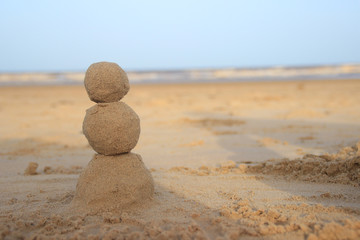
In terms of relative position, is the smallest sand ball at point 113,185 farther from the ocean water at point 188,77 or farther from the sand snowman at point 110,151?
the ocean water at point 188,77

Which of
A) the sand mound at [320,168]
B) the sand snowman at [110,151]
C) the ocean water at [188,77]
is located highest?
the sand snowman at [110,151]

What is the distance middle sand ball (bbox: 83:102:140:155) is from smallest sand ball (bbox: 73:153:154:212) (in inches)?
5.4

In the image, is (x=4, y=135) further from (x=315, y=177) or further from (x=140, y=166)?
(x=315, y=177)

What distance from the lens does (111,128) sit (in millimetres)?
3740

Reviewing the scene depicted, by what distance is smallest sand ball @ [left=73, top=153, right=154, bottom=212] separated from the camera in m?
3.73

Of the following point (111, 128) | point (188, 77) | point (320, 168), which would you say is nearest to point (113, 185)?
point (111, 128)

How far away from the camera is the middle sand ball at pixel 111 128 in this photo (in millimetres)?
3744

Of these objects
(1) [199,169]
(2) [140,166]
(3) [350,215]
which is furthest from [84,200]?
(3) [350,215]

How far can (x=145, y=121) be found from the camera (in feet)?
35.5

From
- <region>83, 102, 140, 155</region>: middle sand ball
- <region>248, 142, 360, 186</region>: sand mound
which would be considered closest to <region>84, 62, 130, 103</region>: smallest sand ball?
<region>83, 102, 140, 155</region>: middle sand ball

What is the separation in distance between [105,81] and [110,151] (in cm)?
79

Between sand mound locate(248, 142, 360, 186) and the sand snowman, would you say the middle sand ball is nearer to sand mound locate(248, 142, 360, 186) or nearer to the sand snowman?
the sand snowman

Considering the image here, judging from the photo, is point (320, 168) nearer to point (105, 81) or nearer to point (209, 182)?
point (209, 182)

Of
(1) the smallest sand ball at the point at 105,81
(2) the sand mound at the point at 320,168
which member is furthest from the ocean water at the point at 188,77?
(1) the smallest sand ball at the point at 105,81
